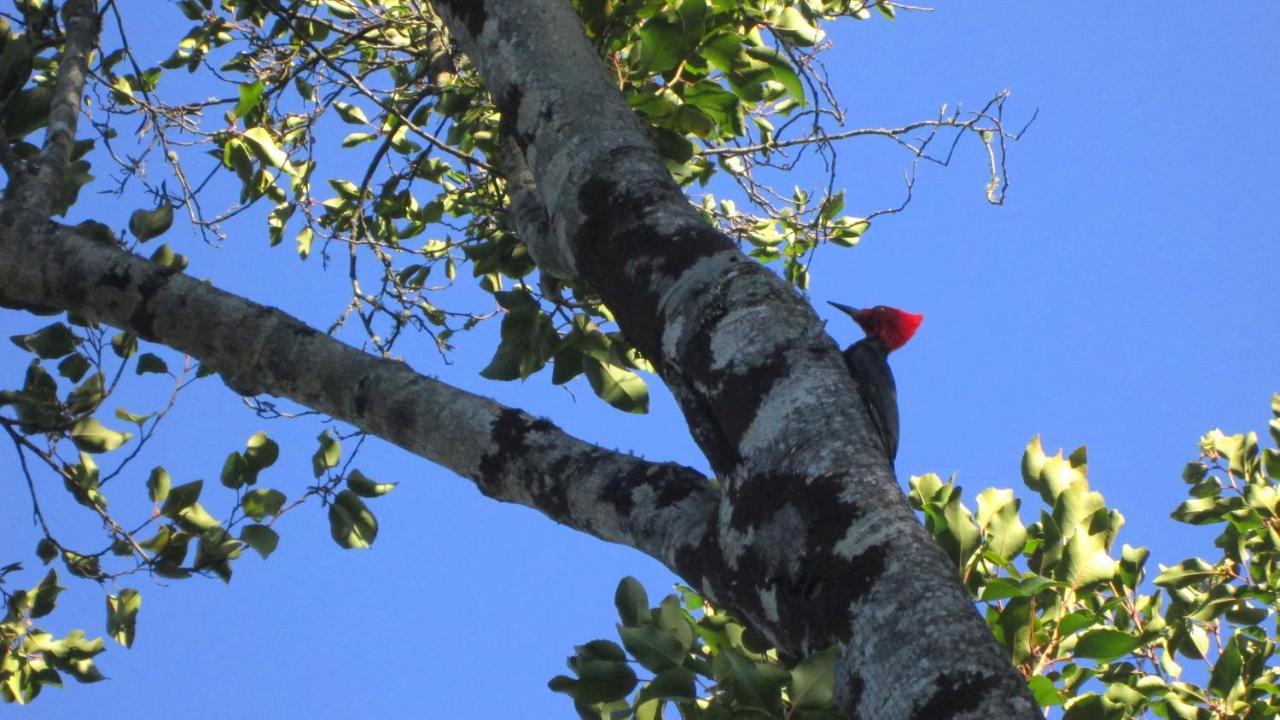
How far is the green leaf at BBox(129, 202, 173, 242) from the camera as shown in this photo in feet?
10.5

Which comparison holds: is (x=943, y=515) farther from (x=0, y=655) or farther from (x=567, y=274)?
(x=0, y=655)

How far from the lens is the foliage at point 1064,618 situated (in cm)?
187

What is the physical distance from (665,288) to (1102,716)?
119 centimetres

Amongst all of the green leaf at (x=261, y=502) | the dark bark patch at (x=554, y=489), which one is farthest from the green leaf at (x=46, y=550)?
the dark bark patch at (x=554, y=489)

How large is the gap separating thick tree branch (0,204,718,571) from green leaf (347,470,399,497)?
693 mm

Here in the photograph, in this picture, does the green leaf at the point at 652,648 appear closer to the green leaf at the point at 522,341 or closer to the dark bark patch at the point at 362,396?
the dark bark patch at the point at 362,396

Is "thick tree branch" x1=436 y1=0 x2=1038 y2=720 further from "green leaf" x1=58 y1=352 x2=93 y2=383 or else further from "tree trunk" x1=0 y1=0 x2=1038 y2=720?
"green leaf" x1=58 y1=352 x2=93 y2=383

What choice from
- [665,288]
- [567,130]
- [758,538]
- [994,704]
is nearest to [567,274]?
[567,130]

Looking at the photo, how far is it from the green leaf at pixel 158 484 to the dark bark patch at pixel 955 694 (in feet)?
8.64

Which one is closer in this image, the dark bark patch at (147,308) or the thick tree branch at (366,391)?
the thick tree branch at (366,391)

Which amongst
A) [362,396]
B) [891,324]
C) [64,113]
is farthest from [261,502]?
[891,324]

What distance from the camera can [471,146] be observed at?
13.6 ft

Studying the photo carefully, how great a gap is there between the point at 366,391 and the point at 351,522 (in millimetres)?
947

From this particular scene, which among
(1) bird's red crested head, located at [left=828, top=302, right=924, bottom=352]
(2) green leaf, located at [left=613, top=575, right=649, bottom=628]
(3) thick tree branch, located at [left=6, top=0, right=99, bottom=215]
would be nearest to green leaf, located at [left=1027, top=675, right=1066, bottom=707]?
(2) green leaf, located at [left=613, top=575, right=649, bottom=628]
